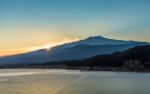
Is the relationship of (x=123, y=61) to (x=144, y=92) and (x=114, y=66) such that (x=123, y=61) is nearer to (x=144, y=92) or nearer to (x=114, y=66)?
(x=114, y=66)

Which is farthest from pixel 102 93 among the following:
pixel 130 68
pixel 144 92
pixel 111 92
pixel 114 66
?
pixel 114 66

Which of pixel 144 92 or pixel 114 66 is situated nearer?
pixel 144 92

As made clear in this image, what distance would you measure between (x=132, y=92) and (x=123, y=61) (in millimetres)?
145410

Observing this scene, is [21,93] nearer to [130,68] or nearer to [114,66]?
[130,68]

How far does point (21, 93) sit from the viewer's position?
53.6m

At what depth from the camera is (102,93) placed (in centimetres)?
5312

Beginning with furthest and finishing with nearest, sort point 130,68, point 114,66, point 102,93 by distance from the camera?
1. point 114,66
2. point 130,68
3. point 102,93

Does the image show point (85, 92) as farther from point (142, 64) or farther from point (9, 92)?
point (142, 64)

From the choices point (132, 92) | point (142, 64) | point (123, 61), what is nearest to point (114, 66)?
point (123, 61)

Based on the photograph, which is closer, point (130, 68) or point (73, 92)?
point (73, 92)

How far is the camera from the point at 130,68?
570 feet

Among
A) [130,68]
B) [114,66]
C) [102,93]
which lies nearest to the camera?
[102,93]

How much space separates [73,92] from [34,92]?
15.9 feet

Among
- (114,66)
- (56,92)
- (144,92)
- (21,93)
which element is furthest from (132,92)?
(114,66)
